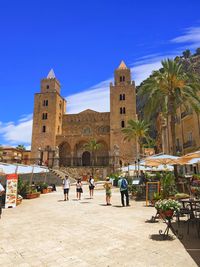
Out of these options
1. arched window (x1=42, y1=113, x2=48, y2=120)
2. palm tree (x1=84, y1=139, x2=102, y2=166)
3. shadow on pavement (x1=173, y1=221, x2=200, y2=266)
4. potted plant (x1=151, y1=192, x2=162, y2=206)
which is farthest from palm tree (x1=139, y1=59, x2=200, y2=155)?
arched window (x1=42, y1=113, x2=48, y2=120)

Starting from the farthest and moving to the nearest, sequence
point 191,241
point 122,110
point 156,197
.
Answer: point 122,110, point 156,197, point 191,241

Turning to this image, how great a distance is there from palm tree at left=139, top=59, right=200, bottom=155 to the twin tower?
27453mm

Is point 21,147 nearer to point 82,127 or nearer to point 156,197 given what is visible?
point 82,127

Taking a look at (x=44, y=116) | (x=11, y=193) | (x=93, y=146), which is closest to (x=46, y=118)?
(x=44, y=116)

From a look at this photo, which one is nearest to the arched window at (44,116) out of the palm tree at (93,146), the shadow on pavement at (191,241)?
the palm tree at (93,146)

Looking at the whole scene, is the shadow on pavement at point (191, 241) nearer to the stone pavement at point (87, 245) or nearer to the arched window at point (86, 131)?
the stone pavement at point (87, 245)

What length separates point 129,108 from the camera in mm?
47812

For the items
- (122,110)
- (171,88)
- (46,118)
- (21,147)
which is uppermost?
(122,110)

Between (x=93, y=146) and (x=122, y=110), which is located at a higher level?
(x=122, y=110)

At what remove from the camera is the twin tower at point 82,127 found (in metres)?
46.3

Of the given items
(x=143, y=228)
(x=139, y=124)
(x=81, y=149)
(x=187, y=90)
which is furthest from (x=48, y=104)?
(x=143, y=228)

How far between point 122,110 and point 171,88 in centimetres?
3165

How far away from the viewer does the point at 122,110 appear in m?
48.2

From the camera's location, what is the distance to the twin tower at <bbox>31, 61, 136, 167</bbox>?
46344 millimetres
